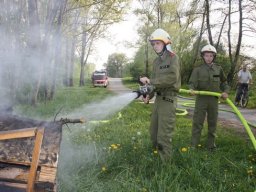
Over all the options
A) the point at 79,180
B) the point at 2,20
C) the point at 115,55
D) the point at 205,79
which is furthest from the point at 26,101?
the point at 115,55

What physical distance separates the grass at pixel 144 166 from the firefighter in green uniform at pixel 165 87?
25cm

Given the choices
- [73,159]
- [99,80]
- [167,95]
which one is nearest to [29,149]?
[73,159]

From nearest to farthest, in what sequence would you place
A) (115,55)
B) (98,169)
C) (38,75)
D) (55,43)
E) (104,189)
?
(104,189), (98,169), (38,75), (55,43), (115,55)

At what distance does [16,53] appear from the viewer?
30.1 ft

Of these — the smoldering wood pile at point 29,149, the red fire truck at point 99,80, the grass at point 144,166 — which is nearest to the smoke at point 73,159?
the grass at point 144,166

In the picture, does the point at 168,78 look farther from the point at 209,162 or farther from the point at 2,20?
the point at 2,20

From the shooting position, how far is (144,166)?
4.73 m

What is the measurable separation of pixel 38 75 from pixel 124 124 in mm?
3632

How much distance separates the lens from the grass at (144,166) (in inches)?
162

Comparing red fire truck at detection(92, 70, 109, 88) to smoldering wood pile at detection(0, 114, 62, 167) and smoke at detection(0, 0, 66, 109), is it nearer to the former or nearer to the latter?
smoke at detection(0, 0, 66, 109)

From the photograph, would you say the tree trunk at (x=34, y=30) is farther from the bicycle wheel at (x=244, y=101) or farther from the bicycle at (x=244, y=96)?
the bicycle wheel at (x=244, y=101)

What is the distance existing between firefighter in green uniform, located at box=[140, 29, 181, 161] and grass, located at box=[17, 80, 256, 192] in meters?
0.25

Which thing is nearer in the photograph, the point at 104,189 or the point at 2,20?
the point at 104,189

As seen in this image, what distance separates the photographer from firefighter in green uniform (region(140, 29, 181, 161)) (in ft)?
16.1
